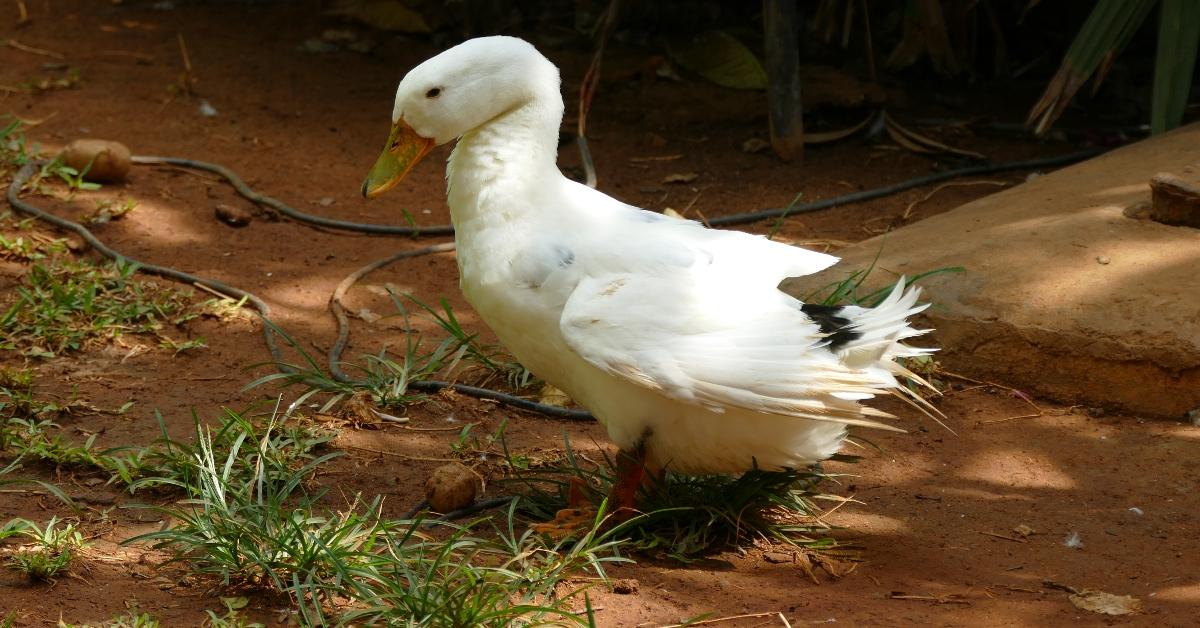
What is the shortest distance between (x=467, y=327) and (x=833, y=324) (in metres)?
1.99

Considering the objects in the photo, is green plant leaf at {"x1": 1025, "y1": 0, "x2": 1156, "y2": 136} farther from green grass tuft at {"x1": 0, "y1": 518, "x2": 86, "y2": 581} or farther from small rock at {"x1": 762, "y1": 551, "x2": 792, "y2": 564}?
green grass tuft at {"x1": 0, "y1": 518, "x2": 86, "y2": 581}

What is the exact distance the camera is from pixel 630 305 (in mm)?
3072

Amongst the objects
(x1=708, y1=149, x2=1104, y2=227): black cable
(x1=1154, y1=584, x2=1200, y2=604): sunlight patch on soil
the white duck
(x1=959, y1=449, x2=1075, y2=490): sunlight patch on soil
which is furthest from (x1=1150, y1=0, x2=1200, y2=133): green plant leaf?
(x1=1154, y1=584, x2=1200, y2=604): sunlight patch on soil

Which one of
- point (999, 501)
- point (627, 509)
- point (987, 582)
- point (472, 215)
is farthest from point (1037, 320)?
point (472, 215)

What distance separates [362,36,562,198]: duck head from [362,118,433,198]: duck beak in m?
0.03

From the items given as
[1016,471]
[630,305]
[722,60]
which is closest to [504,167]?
[630,305]

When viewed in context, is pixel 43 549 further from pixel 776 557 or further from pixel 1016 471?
pixel 1016 471

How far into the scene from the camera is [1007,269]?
4398mm

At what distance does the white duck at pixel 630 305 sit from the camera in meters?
3.03

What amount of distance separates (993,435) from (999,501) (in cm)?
44

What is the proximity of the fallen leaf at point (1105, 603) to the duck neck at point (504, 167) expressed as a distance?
165 cm

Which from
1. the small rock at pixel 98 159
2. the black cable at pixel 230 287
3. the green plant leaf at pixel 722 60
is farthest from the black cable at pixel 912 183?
the small rock at pixel 98 159

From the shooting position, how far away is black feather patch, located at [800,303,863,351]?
310 centimetres

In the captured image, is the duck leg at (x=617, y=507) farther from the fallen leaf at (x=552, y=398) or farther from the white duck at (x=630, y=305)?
the fallen leaf at (x=552, y=398)
